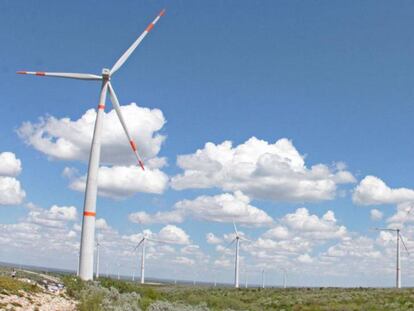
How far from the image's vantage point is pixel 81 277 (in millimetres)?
40844

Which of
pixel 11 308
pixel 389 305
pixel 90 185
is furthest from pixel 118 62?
pixel 389 305

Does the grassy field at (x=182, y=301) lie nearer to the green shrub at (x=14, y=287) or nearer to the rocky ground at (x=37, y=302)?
the rocky ground at (x=37, y=302)

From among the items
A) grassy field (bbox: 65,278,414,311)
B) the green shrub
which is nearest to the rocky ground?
the green shrub

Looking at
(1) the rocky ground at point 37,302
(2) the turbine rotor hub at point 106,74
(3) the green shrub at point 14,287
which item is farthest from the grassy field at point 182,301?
(2) the turbine rotor hub at point 106,74

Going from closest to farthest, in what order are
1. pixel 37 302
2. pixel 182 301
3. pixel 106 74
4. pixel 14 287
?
1. pixel 37 302
2. pixel 14 287
3. pixel 106 74
4. pixel 182 301

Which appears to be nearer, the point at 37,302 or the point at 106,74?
the point at 37,302

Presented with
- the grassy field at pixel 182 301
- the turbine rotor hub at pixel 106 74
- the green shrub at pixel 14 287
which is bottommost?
the grassy field at pixel 182 301

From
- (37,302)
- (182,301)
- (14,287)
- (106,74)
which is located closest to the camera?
(37,302)

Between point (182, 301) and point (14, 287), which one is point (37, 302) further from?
point (182, 301)

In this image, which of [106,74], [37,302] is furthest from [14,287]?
[106,74]

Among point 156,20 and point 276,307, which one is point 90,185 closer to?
point 156,20

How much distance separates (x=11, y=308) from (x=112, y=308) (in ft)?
18.7

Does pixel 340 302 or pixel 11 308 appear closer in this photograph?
pixel 11 308

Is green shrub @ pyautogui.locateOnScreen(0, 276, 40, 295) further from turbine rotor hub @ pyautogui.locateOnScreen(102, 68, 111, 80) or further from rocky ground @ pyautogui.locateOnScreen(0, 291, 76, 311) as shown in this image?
turbine rotor hub @ pyautogui.locateOnScreen(102, 68, 111, 80)
